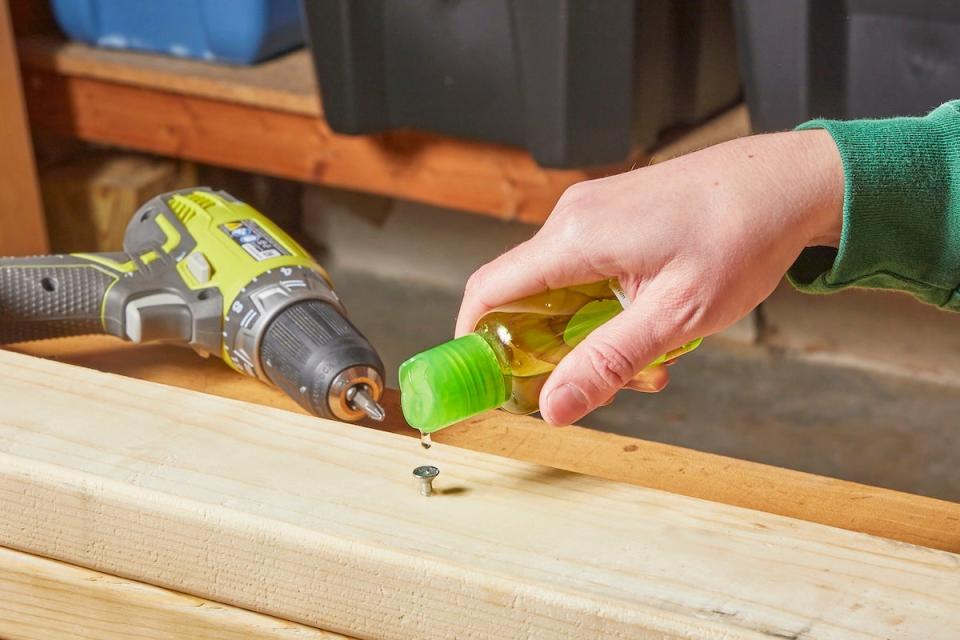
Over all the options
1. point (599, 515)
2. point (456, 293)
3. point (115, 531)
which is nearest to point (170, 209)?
point (115, 531)

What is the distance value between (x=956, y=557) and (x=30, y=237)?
1.51m

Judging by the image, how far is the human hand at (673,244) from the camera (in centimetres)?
55

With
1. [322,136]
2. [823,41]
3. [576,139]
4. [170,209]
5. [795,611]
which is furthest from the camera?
[322,136]

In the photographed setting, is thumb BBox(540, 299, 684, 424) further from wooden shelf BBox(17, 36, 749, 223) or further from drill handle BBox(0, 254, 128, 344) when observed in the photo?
wooden shelf BBox(17, 36, 749, 223)

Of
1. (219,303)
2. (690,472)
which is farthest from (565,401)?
(219,303)

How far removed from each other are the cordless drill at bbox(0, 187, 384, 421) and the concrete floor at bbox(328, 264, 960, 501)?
0.89 m

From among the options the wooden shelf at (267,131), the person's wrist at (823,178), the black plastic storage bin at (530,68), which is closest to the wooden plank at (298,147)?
the wooden shelf at (267,131)

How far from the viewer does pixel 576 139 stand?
1318mm

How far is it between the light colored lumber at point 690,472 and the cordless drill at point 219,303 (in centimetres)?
3

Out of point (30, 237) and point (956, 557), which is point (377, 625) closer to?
point (956, 557)

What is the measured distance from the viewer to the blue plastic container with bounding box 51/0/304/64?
5.47 ft

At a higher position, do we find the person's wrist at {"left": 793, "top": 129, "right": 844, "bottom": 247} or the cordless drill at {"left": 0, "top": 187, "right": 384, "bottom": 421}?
the person's wrist at {"left": 793, "top": 129, "right": 844, "bottom": 247}

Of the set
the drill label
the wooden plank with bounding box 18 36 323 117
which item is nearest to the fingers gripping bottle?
the drill label

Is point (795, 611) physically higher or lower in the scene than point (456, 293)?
higher
